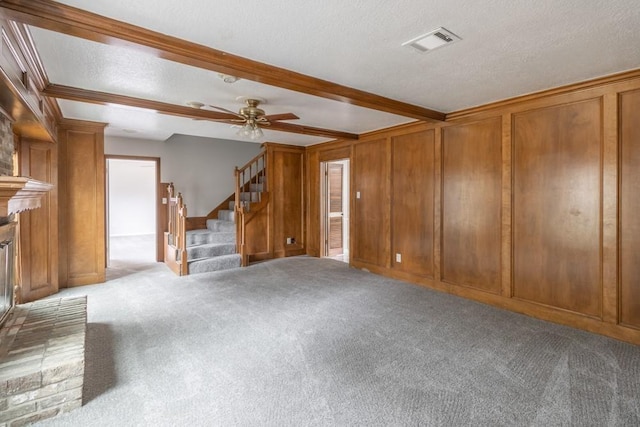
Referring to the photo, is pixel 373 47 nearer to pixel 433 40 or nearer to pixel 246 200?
pixel 433 40

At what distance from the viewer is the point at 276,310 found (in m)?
3.56

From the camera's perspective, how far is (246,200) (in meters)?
6.73

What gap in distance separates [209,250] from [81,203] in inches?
75.4

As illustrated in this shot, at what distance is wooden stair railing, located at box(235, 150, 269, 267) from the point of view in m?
5.80

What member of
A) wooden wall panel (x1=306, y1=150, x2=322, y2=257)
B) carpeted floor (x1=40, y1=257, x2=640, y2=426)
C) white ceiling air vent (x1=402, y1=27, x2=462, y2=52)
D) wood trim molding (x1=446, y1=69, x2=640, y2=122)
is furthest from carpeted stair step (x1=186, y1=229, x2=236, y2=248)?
white ceiling air vent (x1=402, y1=27, x2=462, y2=52)

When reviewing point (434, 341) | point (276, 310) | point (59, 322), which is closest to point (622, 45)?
point (434, 341)

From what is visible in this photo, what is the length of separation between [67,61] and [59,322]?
1978 mm

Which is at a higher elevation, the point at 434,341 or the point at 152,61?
the point at 152,61

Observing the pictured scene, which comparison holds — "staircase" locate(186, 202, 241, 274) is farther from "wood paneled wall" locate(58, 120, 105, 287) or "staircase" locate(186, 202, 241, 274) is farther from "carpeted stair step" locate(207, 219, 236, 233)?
"wood paneled wall" locate(58, 120, 105, 287)

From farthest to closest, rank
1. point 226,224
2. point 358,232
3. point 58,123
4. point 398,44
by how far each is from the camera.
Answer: point 226,224, point 358,232, point 58,123, point 398,44

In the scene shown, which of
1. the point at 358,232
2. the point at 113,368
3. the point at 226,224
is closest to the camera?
the point at 113,368

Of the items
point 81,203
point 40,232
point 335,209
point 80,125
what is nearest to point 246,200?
point 335,209

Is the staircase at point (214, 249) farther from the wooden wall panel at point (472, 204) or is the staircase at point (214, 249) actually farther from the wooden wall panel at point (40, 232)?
the wooden wall panel at point (472, 204)

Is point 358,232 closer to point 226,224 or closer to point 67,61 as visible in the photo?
point 226,224
